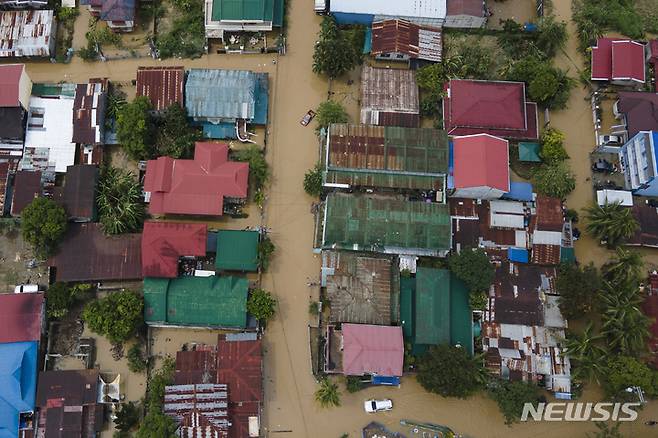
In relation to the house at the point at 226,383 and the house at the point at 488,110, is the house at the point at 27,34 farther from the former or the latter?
the house at the point at 488,110

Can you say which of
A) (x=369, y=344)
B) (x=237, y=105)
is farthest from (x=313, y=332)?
(x=237, y=105)

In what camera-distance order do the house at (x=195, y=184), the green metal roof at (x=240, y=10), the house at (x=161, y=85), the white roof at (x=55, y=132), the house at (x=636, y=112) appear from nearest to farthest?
the house at (x=195, y=184)
the white roof at (x=55, y=132)
the house at (x=161, y=85)
the house at (x=636, y=112)
the green metal roof at (x=240, y=10)

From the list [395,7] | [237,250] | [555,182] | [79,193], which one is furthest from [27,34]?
[555,182]

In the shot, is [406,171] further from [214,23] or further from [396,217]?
[214,23]

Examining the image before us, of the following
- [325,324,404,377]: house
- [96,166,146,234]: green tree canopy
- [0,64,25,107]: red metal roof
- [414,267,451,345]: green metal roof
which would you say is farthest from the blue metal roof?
[414,267,451,345]: green metal roof

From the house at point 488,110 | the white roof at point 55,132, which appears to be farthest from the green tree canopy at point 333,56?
the white roof at point 55,132

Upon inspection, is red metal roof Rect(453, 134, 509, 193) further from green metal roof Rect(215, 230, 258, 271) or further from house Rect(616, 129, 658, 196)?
green metal roof Rect(215, 230, 258, 271)
